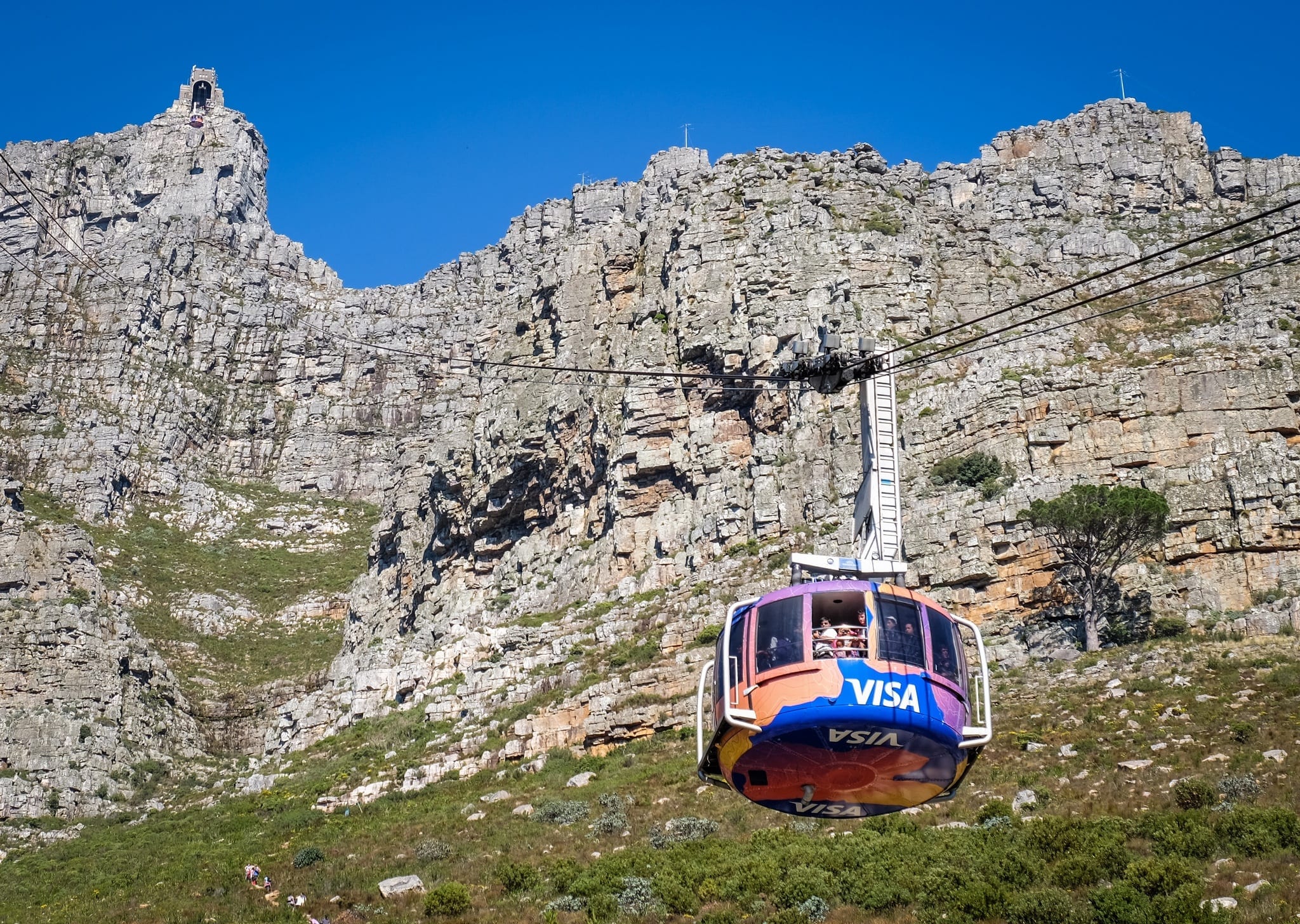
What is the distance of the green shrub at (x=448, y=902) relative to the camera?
95.6ft

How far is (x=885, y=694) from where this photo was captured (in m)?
17.2

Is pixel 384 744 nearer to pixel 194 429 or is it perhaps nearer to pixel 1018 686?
pixel 1018 686

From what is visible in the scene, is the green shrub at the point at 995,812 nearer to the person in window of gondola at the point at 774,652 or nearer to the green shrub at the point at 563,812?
the green shrub at the point at 563,812

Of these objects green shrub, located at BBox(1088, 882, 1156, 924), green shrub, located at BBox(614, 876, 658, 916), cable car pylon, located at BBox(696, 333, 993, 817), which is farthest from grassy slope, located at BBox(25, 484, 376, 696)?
cable car pylon, located at BBox(696, 333, 993, 817)

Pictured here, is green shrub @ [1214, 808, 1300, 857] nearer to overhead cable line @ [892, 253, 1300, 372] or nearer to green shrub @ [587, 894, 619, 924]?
overhead cable line @ [892, 253, 1300, 372]

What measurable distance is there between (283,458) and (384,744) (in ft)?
246

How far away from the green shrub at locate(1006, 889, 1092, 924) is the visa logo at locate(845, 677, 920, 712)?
28.5 ft

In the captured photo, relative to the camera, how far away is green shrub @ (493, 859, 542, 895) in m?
30.3

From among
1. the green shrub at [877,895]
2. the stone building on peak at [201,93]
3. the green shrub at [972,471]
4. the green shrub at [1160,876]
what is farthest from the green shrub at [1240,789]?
the stone building on peak at [201,93]

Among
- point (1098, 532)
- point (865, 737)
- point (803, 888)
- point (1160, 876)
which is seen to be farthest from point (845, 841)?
point (1098, 532)

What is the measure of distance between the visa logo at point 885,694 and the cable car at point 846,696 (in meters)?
0.01

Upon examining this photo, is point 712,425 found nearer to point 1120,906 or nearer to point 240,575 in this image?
point 1120,906

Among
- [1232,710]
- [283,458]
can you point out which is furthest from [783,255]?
[283,458]

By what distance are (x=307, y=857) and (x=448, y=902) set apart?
367 inches
